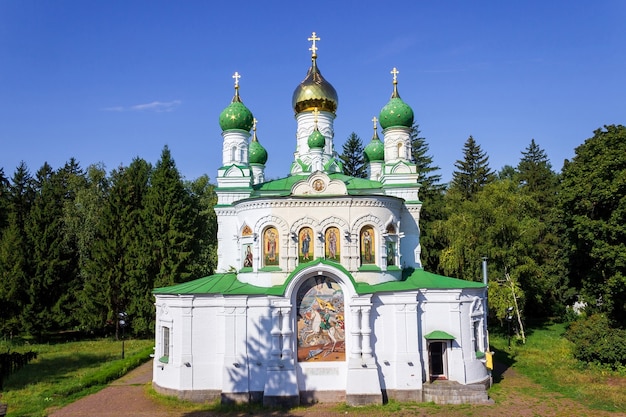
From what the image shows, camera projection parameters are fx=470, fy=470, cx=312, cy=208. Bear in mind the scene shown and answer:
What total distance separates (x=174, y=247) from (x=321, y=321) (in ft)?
48.6

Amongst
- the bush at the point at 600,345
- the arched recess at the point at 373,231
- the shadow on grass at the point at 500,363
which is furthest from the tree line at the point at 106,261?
the bush at the point at 600,345

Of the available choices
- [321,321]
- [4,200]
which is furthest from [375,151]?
[4,200]

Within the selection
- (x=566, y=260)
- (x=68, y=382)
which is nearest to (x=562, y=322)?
(x=566, y=260)

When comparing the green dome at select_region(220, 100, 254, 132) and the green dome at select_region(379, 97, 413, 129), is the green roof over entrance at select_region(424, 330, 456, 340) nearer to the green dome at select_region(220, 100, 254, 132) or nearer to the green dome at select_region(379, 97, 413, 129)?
the green dome at select_region(379, 97, 413, 129)

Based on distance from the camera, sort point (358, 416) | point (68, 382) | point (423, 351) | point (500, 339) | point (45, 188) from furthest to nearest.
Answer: point (45, 188) → point (500, 339) → point (68, 382) → point (423, 351) → point (358, 416)

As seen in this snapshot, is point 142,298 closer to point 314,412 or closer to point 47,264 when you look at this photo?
point 47,264

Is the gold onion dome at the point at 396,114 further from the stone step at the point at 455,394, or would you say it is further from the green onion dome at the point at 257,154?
the stone step at the point at 455,394

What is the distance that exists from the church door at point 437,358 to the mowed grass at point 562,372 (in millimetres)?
2132

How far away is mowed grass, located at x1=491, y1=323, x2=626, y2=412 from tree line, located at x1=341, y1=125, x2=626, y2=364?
100 cm

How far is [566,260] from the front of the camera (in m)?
30.6

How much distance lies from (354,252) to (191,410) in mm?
7338

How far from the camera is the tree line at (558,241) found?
72.2 ft

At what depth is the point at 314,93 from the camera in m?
22.6

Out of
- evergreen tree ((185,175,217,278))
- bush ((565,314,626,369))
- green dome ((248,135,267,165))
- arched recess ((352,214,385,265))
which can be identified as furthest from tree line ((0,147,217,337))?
bush ((565,314,626,369))
